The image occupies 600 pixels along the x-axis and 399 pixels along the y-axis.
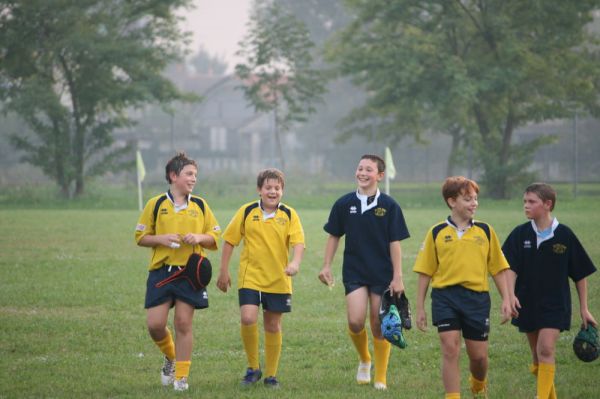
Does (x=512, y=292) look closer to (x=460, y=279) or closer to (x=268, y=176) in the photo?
(x=460, y=279)

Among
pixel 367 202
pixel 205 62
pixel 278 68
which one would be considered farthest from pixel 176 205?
pixel 205 62

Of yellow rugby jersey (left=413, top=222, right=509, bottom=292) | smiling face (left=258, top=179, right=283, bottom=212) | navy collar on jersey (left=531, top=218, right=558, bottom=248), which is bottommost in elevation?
yellow rugby jersey (left=413, top=222, right=509, bottom=292)

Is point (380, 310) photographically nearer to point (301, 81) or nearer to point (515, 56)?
point (515, 56)

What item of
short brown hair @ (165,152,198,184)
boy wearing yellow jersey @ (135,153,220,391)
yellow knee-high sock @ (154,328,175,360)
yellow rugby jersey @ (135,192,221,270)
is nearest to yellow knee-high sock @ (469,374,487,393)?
boy wearing yellow jersey @ (135,153,220,391)

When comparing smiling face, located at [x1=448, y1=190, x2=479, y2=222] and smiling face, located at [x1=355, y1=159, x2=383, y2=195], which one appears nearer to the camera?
smiling face, located at [x1=448, y1=190, x2=479, y2=222]

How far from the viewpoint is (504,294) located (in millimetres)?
6516

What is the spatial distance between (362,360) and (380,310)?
643 millimetres

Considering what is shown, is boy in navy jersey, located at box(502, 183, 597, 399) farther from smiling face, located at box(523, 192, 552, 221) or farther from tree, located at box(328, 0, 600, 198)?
tree, located at box(328, 0, 600, 198)

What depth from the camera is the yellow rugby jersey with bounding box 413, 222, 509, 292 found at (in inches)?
256

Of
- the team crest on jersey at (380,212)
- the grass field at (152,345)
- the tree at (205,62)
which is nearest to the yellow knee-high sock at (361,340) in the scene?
the grass field at (152,345)

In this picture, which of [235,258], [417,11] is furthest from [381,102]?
[235,258]

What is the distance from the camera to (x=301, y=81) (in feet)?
132

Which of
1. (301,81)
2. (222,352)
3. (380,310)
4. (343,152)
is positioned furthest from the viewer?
(343,152)

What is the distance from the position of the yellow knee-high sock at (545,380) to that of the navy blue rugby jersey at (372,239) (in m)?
1.48
